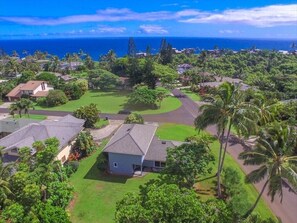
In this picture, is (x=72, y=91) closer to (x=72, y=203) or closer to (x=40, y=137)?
(x=40, y=137)

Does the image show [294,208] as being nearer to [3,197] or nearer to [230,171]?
[230,171]

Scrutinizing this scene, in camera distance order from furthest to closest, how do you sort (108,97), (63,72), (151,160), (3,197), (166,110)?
(63,72)
(108,97)
(166,110)
(151,160)
(3,197)

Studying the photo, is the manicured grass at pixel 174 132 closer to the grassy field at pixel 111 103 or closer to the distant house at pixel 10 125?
the grassy field at pixel 111 103

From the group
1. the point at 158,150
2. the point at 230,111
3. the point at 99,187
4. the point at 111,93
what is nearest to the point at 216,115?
the point at 230,111

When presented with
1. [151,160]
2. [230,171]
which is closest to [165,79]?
[151,160]

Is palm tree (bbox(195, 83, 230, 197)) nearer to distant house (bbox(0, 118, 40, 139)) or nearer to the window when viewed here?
the window

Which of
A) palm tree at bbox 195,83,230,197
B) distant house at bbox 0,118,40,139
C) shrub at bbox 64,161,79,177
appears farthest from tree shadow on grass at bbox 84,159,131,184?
distant house at bbox 0,118,40,139
